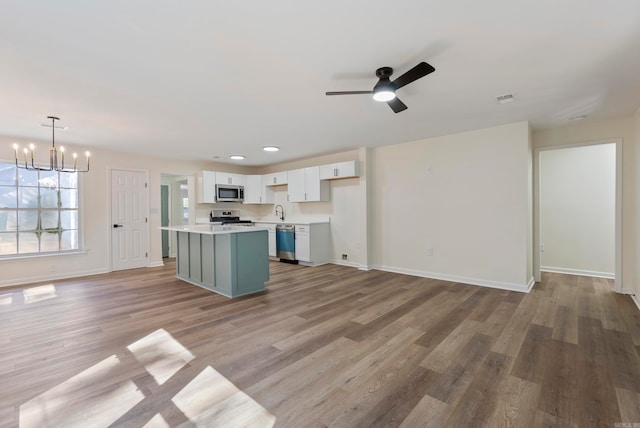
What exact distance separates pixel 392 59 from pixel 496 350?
2.64m

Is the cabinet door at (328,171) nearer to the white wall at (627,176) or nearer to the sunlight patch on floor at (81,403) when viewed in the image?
the white wall at (627,176)

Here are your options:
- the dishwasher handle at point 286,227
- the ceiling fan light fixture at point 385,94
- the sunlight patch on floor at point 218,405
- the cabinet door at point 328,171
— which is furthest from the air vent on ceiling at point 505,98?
the dishwasher handle at point 286,227

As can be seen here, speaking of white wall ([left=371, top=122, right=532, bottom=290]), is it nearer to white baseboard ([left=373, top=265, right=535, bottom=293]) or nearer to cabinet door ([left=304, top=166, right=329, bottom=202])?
white baseboard ([left=373, top=265, right=535, bottom=293])

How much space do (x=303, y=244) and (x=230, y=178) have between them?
9.00ft

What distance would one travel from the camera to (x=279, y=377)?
83.5 inches

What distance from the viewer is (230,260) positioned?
13.1ft

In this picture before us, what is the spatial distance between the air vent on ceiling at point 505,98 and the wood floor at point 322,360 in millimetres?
2458

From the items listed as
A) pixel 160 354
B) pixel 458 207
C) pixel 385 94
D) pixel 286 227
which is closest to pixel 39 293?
pixel 160 354

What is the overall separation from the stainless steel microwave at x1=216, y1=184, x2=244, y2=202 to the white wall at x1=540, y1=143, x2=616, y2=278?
6621mm

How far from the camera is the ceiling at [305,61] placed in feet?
5.94

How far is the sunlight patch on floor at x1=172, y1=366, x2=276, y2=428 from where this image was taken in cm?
168

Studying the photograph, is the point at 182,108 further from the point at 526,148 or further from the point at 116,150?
the point at 526,148

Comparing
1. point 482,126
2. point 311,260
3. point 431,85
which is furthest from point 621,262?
point 311,260

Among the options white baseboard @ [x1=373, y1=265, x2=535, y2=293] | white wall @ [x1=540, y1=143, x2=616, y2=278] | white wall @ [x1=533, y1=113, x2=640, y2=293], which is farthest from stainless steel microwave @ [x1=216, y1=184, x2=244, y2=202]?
white wall @ [x1=533, y1=113, x2=640, y2=293]
